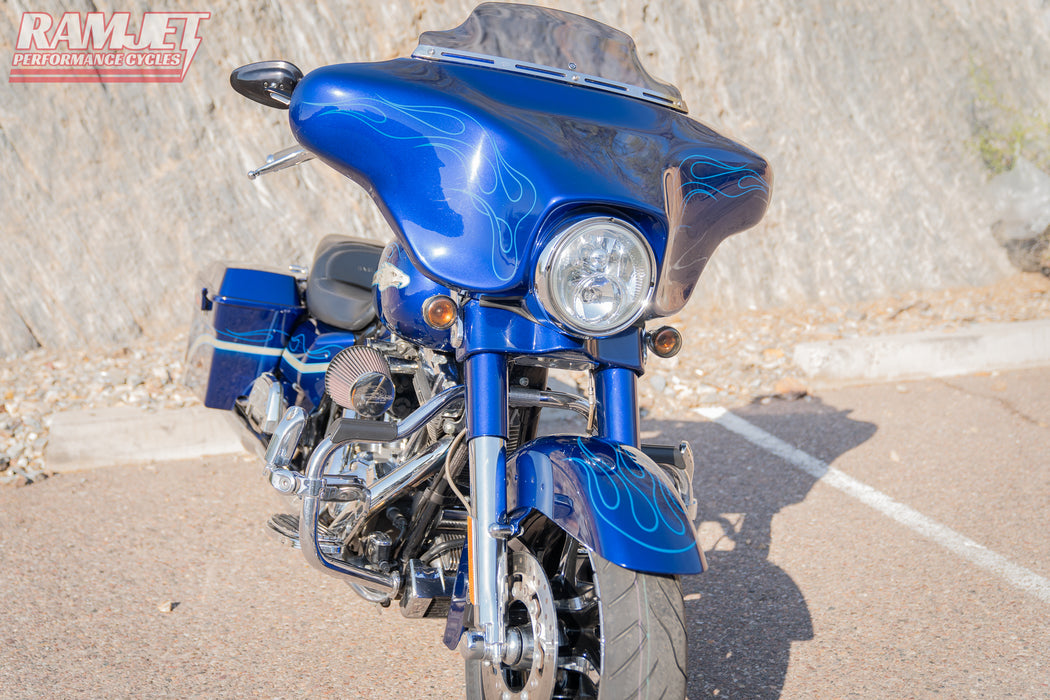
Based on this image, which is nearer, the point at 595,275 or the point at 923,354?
the point at 595,275

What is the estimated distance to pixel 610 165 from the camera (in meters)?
2.01

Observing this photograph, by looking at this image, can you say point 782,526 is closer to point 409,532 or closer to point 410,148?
point 409,532

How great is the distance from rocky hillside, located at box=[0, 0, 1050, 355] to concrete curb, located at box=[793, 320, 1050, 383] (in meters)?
1.65

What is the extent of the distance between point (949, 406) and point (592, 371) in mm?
4034

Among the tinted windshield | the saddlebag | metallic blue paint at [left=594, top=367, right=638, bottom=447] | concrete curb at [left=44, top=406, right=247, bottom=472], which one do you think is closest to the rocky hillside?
concrete curb at [left=44, top=406, right=247, bottom=472]

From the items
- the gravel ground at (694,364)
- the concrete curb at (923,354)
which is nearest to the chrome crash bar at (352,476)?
the gravel ground at (694,364)

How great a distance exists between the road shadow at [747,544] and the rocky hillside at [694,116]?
8.29ft

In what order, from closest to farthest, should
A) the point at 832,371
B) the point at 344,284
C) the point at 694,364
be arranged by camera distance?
the point at 344,284
the point at 832,371
the point at 694,364

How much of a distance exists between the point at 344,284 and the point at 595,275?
1.75 metres

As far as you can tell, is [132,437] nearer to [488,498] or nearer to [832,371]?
[488,498]

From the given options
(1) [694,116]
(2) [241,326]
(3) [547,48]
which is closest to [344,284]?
(2) [241,326]

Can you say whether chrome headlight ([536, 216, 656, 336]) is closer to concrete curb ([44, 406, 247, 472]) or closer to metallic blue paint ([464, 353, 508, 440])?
metallic blue paint ([464, 353, 508, 440])

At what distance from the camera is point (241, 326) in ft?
11.4

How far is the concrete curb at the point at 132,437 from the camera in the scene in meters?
4.61
